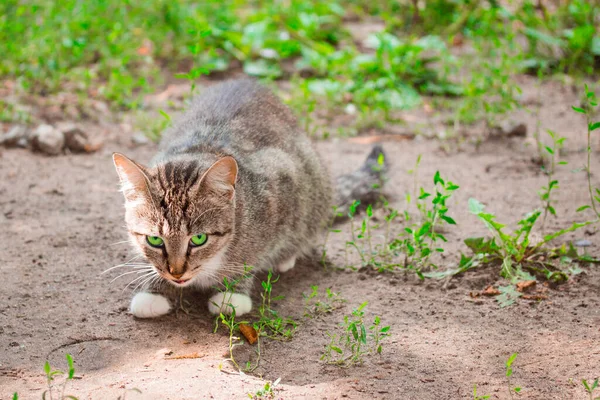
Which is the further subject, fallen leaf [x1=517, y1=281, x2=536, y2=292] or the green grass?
the green grass

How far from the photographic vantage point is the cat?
3486 millimetres

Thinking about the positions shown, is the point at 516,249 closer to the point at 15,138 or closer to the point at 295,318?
the point at 295,318

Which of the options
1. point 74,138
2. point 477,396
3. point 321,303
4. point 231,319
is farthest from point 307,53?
point 477,396

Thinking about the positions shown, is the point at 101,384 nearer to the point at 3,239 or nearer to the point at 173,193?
the point at 173,193

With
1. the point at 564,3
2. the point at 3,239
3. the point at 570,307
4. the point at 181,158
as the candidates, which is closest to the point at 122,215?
the point at 3,239

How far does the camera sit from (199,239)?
354 cm

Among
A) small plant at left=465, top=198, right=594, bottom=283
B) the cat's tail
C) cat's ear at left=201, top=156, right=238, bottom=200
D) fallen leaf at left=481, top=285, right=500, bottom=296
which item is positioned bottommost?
fallen leaf at left=481, top=285, right=500, bottom=296

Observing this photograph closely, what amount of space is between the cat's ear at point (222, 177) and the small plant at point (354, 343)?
878 millimetres

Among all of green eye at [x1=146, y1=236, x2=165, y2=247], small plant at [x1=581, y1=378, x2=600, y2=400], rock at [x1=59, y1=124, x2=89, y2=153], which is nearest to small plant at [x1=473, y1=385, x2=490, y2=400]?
small plant at [x1=581, y1=378, x2=600, y2=400]

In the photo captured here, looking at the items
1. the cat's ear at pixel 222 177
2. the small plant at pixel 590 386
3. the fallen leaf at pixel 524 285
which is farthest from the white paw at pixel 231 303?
the small plant at pixel 590 386

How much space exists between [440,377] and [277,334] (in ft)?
2.86

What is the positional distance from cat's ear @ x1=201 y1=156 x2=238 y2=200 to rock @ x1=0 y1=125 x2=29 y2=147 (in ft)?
10.1

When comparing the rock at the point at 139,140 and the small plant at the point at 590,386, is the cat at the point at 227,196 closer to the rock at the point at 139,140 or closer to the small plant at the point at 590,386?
the rock at the point at 139,140

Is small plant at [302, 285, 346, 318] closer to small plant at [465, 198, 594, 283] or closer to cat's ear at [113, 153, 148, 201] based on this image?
small plant at [465, 198, 594, 283]
